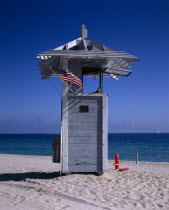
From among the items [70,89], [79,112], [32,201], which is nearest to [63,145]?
[79,112]

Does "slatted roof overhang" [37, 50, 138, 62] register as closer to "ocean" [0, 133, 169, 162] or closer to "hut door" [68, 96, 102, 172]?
"hut door" [68, 96, 102, 172]

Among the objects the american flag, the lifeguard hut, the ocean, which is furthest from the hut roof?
the ocean

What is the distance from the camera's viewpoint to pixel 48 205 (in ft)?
24.5

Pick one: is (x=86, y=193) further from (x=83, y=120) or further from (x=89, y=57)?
(x=89, y=57)

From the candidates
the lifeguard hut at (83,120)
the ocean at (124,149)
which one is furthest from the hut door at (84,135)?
the ocean at (124,149)

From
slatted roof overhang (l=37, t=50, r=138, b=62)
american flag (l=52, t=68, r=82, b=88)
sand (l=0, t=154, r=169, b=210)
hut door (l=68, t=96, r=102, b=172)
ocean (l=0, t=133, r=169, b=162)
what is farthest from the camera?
ocean (l=0, t=133, r=169, b=162)

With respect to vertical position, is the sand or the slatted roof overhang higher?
the slatted roof overhang

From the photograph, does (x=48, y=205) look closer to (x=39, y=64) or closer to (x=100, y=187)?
(x=100, y=187)

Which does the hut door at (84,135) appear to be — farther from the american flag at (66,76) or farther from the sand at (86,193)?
the american flag at (66,76)

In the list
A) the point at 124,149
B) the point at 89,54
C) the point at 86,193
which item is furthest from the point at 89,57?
the point at 124,149

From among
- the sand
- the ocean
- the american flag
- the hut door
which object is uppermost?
the american flag

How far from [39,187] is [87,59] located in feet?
16.8

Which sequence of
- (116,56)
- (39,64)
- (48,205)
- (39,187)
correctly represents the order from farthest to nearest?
(39,64), (116,56), (39,187), (48,205)

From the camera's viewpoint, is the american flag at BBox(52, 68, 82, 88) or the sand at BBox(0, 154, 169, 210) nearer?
the sand at BBox(0, 154, 169, 210)
